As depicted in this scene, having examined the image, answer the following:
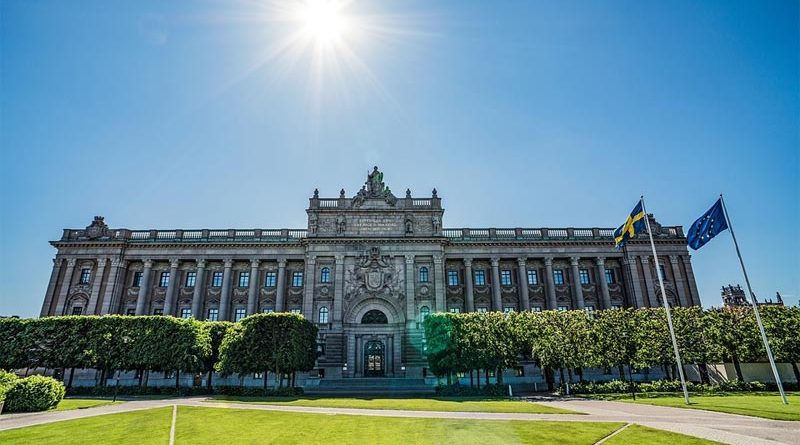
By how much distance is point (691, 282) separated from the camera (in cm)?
5647

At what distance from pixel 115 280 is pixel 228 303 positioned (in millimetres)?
15332

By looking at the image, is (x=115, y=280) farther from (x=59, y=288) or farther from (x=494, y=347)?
(x=494, y=347)

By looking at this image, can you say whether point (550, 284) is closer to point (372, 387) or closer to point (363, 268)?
point (363, 268)

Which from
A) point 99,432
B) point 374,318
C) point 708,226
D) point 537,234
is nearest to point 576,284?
point 537,234

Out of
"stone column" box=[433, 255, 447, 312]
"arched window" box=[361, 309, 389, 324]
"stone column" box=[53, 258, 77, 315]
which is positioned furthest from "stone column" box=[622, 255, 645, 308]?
"stone column" box=[53, 258, 77, 315]

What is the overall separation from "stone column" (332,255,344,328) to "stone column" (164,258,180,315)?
2233 cm

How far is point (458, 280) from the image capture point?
57.8m

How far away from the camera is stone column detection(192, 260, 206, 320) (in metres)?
55.7

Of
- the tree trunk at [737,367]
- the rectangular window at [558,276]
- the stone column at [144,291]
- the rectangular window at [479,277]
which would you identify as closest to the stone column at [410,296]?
the rectangular window at [479,277]

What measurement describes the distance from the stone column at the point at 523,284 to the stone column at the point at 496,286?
2865mm

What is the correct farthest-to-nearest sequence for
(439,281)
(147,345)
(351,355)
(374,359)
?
(439,281), (374,359), (351,355), (147,345)

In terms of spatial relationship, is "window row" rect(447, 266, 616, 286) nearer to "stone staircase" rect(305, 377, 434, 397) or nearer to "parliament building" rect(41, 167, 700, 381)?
"parliament building" rect(41, 167, 700, 381)

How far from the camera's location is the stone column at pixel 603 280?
5600 cm

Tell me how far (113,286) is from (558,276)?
2372 inches
